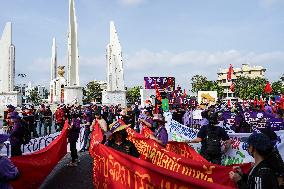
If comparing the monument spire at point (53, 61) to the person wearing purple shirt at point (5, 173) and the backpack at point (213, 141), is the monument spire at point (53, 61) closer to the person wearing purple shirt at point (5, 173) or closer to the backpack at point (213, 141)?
the backpack at point (213, 141)

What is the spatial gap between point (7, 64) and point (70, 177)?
36381 mm

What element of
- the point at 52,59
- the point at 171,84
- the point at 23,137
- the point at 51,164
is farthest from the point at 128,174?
the point at 52,59

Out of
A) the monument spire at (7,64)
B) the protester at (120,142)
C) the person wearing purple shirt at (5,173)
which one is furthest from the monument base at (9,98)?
the person wearing purple shirt at (5,173)

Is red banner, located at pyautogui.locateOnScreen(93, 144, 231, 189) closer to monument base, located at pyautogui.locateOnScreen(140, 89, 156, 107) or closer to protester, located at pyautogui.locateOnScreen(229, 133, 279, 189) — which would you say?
protester, located at pyautogui.locateOnScreen(229, 133, 279, 189)

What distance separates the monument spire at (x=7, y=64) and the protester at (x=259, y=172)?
143 feet

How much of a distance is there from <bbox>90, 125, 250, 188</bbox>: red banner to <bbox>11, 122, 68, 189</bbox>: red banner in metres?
1.19

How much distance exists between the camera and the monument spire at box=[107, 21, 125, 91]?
5109cm

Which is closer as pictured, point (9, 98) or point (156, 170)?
point (156, 170)

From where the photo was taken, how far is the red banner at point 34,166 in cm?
689

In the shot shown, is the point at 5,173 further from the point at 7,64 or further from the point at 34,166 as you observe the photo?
the point at 7,64

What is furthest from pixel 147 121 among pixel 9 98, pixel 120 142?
pixel 9 98

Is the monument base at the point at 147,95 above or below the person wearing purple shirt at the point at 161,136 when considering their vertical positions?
above

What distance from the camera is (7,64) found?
147 ft

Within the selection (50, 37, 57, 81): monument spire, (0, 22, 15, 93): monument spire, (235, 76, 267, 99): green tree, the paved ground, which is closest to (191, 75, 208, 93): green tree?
(235, 76, 267, 99): green tree
